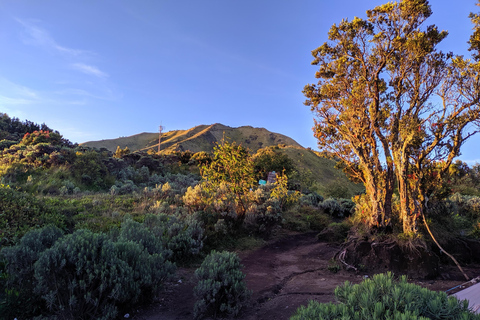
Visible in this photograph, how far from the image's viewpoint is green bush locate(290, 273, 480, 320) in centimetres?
204

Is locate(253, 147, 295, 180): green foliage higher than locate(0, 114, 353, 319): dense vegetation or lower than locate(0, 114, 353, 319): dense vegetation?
higher

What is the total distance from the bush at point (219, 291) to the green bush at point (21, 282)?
7.11 ft

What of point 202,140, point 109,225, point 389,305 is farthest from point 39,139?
point 202,140

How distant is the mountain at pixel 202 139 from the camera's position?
65250 mm

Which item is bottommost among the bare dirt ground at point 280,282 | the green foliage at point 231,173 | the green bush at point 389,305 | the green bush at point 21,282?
the bare dirt ground at point 280,282

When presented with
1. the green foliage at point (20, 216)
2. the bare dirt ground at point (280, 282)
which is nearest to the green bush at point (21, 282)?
the bare dirt ground at point (280, 282)

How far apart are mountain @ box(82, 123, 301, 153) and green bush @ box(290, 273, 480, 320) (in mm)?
59749

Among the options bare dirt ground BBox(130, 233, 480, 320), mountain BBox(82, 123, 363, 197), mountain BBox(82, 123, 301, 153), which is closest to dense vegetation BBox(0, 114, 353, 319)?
bare dirt ground BBox(130, 233, 480, 320)

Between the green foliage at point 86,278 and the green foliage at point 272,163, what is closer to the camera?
the green foliage at point 86,278

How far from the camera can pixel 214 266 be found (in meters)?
4.11

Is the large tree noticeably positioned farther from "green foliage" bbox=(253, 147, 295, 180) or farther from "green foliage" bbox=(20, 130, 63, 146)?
"green foliage" bbox=(20, 130, 63, 146)

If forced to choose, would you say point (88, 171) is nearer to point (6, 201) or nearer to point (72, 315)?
point (6, 201)

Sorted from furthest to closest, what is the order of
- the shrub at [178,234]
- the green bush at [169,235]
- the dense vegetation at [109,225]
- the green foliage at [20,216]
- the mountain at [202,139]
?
the mountain at [202,139] < the shrub at [178,234] < the green foliage at [20,216] < the green bush at [169,235] < the dense vegetation at [109,225]

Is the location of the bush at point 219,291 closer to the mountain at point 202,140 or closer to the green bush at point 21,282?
the green bush at point 21,282
